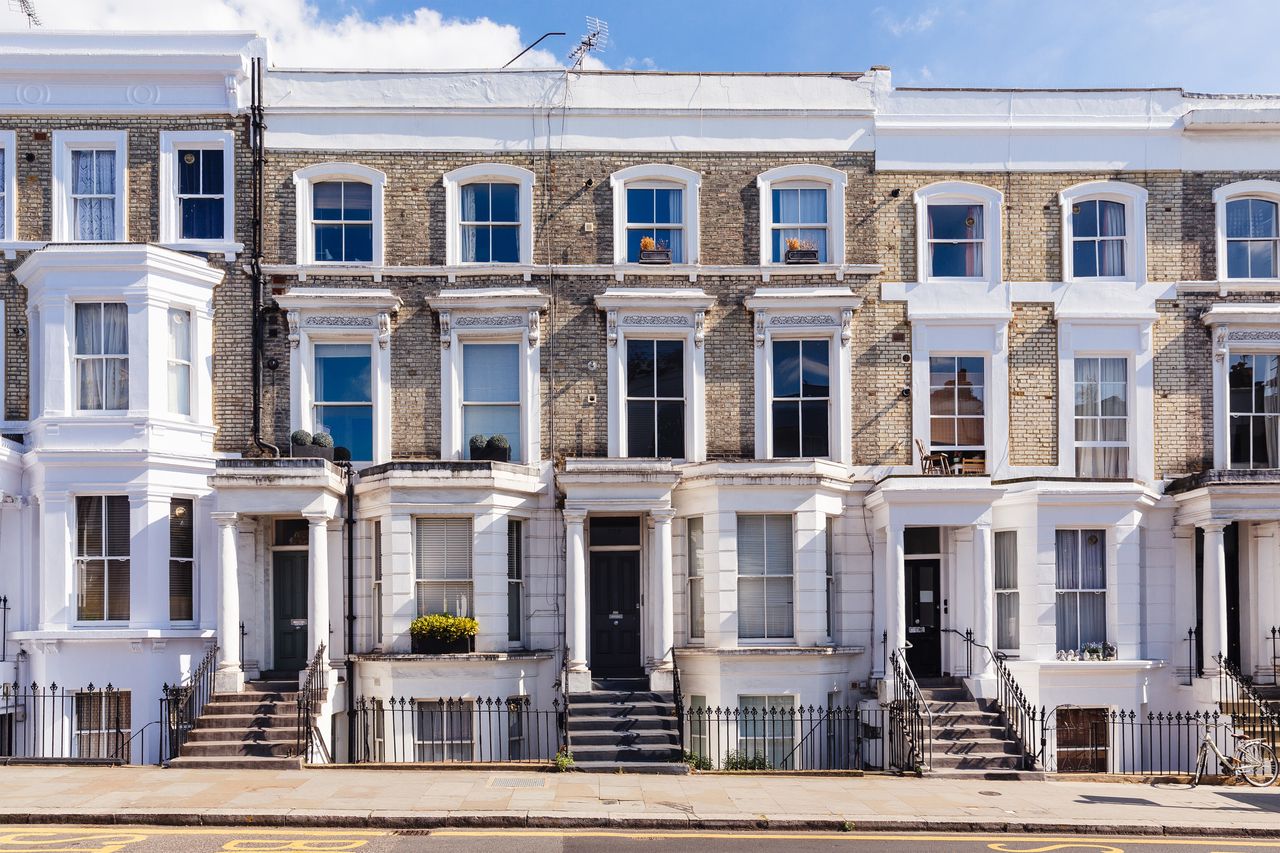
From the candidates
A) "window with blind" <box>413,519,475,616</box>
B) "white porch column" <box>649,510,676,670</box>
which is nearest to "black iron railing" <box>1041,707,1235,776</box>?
"white porch column" <box>649,510,676,670</box>

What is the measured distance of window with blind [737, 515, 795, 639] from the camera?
62.1ft

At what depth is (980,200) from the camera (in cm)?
2008

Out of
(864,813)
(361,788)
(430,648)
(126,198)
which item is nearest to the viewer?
(864,813)

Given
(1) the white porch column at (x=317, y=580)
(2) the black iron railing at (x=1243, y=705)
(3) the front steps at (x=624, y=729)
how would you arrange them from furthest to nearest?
(1) the white porch column at (x=317, y=580) → (2) the black iron railing at (x=1243, y=705) → (3) the front steps at (x=624, y=729)

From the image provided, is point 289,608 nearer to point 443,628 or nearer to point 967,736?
point 443,628

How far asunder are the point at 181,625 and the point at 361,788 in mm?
5736

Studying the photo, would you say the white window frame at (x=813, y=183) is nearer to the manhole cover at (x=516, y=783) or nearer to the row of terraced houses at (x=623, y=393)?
the row of terraced houses at (x=623, y=393)

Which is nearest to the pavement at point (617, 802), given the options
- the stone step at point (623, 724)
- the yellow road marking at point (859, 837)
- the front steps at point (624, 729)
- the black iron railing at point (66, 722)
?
the yellow road marking at point (859, 837)

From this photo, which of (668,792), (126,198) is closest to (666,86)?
(126,198)

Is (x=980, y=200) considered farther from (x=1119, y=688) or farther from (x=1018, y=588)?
(x=1119, y=688)

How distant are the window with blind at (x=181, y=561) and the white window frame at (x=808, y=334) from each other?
9.05 meters

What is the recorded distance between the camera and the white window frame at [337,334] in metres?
19.3

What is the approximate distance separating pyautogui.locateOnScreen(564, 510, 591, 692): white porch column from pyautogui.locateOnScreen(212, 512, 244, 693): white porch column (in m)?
4.82

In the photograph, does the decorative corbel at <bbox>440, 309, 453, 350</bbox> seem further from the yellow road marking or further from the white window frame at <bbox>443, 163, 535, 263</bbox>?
the yellow road marking
